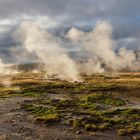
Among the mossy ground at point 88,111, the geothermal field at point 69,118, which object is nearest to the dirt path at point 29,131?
the geothermal field at point 69,118

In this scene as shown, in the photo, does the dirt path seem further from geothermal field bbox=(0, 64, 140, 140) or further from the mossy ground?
the mossy ground

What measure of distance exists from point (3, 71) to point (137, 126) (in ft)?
456

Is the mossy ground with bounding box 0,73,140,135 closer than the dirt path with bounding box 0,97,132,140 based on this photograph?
No

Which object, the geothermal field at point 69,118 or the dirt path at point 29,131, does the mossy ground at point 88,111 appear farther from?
the dirt path at point 29,131

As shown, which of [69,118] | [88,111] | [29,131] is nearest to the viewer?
[29,131]

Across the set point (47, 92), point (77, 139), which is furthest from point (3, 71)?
point (77, 139)

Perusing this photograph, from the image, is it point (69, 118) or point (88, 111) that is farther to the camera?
point (88, 111)

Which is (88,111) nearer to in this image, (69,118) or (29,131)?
(69,118)

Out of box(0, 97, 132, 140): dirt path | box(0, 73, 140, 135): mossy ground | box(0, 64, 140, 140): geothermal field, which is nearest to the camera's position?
box(0, 97, 132, 140): dirt path

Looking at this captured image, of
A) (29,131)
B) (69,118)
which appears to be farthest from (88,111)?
(29,131)

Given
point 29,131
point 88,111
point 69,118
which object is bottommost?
point 29,131

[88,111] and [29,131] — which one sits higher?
[88,111]

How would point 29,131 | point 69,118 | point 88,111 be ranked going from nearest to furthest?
point 29,131, point 69,118, point 88,111

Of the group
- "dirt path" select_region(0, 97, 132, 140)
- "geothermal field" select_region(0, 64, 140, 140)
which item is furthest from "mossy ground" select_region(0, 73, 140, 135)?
"dirt path" select_region(0, 97, 132, 140)
